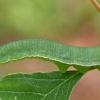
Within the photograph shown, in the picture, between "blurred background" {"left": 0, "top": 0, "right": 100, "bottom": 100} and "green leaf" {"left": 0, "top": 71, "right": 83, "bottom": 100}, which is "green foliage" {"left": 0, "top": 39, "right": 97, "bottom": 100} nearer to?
"green leaf" {"left": 0, "top": 71, "right": 83, "bottom": 100}

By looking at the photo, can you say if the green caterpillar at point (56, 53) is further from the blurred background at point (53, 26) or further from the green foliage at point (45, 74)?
the blurred background at point (53, 26)

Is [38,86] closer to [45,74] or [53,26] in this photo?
[45,74]

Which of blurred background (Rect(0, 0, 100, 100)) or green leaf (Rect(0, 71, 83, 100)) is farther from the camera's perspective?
blurred background (Rect(0, 0, 100, 100))

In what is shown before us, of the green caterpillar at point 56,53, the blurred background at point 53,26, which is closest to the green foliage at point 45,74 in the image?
the green caterpillar at point 56,53

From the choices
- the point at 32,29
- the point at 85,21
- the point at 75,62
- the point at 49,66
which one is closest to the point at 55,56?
the point at 75,62

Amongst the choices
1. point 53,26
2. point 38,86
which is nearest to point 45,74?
point 38,86

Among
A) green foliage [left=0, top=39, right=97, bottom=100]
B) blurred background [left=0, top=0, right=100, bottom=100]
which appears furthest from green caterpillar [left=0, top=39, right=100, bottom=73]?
blurred background [left=0, top=0, right=100, bottom=100]
